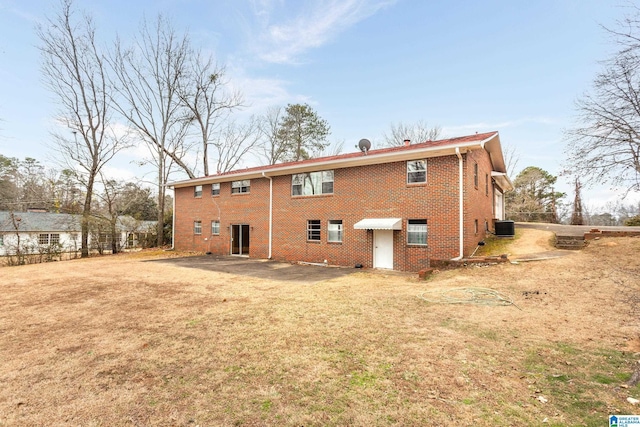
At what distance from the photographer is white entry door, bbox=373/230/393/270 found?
1249cm

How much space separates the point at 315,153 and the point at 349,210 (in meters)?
18.7

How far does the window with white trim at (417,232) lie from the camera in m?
11.8

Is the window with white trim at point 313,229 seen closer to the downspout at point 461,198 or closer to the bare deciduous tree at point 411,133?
the downspout at point 461,198

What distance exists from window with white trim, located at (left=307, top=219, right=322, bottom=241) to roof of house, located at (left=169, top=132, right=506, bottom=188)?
2719 mm

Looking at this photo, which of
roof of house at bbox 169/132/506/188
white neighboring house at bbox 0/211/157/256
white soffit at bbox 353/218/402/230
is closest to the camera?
roof of house at bbox 169/132/506/188

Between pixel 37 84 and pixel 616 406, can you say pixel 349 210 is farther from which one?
pixel 37 84

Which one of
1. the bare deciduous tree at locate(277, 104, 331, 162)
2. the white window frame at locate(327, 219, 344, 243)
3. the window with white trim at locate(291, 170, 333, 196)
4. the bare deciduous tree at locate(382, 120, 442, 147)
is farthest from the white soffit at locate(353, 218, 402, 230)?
the bare deciduous tree at locate(382, 120, 442, 147)

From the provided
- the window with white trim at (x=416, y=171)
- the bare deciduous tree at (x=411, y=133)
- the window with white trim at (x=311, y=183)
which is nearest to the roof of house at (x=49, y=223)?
the window with white trim at (x=311, y=183)

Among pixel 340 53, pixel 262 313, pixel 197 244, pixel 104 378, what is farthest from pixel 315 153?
pixel 104 378

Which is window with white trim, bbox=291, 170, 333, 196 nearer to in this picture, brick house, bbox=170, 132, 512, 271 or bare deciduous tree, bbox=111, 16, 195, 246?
brick house, bbox=170, 132, 512, 271

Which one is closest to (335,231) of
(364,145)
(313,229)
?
(313,229)

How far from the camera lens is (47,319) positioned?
234 inches

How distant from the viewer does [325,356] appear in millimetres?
4082

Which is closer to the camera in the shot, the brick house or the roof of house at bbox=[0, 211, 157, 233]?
the brick house
